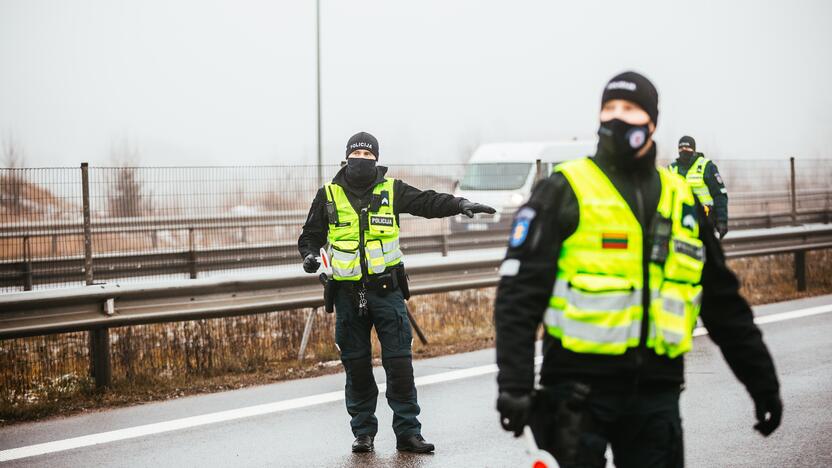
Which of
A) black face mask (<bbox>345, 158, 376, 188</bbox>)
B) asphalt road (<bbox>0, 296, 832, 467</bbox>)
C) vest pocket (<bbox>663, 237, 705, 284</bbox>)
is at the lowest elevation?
asphalt road (<bbox>0, 296, 832, 467</bbox>)

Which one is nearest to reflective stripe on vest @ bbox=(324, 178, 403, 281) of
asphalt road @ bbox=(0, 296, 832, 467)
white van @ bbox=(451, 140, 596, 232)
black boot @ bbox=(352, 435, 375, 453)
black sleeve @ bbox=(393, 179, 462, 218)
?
black sleeve @ bbox=(393, 179, 462, 218)

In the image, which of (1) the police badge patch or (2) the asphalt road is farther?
(2) the asphalt road

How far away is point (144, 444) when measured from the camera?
20.1 feet

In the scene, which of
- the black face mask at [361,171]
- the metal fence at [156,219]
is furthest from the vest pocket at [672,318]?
the metal fence at [156,219]

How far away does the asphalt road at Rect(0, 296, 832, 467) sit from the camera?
18.6 feet

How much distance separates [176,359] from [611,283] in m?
5.98

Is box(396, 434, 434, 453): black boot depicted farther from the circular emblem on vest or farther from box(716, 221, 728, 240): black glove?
box(716, 221, 728, 240): black glove

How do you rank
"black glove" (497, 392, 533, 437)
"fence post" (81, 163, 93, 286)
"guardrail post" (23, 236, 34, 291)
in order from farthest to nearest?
"guardrail post" (23, 236, 34, 291) → "fence post" (81, 163, 93, 286) → "black glove" (497, 392, 533, 437)

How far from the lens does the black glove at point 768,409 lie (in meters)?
3.13

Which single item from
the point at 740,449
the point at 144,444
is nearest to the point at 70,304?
the point at 144,444

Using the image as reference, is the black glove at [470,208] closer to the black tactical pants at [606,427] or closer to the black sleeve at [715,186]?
the black tactical pants at [606,427]

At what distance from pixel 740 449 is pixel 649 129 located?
319 cm

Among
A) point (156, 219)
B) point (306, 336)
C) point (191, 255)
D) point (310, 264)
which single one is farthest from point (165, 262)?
point (310, 264)

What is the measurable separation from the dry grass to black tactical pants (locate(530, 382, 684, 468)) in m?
5.02
